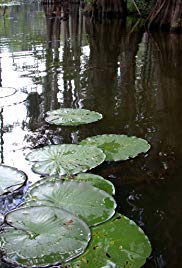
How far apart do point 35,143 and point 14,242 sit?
153 cm

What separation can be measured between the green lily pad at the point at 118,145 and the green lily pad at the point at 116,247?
2.97 feet

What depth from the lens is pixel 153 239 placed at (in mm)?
1941

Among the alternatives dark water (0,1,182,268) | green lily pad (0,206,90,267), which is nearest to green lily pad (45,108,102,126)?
dark water (0,1,182,268)

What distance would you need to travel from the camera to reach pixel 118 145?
2963mm

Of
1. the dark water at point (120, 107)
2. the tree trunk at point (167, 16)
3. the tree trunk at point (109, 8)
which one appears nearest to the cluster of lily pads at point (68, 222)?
the dark water at point (120, 107)

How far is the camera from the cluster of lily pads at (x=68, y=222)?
168 cm

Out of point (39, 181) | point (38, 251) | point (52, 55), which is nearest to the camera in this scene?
point (38, 251)

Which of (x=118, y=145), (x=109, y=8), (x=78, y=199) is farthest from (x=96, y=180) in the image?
(x=109, y=8)

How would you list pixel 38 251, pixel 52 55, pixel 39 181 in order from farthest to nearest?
pixel 52 55 → pixel 39 181 → pixel 38 251

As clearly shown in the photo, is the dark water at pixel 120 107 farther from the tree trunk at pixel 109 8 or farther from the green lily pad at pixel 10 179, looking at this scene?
the tree trunk at pixel 109 8

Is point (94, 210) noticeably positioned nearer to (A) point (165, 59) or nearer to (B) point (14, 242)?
(B) point (14, 242)

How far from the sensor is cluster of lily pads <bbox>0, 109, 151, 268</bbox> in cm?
168

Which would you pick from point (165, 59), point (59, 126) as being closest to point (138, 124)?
point (59, 126)

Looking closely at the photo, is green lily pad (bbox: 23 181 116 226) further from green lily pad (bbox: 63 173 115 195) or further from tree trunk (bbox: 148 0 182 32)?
tree trunk (bbox: 148 0 182 32)
